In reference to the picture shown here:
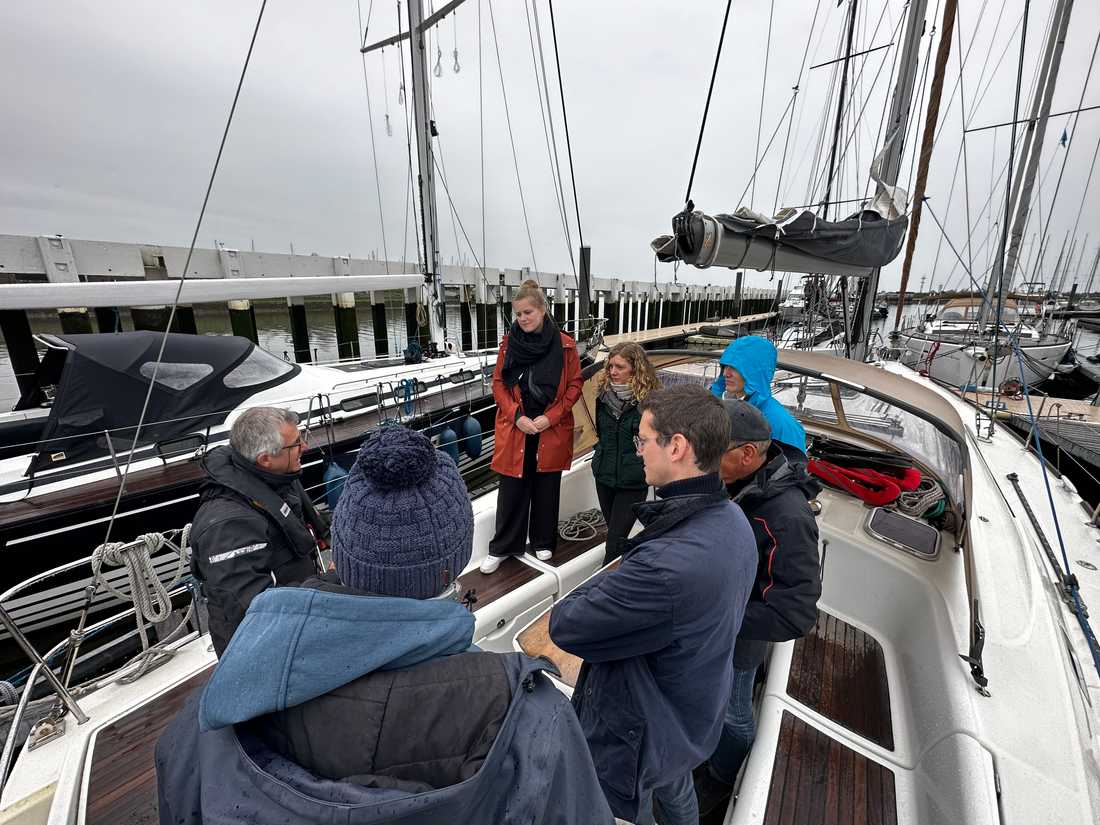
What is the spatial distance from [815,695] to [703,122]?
11.0 feet

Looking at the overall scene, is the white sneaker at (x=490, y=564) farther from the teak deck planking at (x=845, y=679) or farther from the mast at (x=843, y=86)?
the mast at (x=843, y=86)

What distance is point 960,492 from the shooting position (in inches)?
109

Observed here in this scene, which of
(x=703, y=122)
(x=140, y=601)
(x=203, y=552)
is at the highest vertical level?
(x=703, y=122)

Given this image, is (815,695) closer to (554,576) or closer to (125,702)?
(554,576)

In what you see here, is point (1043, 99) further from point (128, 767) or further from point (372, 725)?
point (128, 767)

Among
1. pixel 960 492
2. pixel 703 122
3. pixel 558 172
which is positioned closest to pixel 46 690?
pixel 703 122

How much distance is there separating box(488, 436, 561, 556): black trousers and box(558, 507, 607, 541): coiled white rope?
A: 0.93 feet

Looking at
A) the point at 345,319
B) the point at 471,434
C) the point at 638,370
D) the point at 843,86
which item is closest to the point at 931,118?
the point at 843,86

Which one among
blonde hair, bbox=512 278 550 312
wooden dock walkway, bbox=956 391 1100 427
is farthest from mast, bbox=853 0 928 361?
blonde hair, bbox=512 278 550 312

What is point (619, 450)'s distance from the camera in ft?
7.85

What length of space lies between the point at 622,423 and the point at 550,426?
1.46 ft

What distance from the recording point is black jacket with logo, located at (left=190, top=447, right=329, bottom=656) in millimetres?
1566

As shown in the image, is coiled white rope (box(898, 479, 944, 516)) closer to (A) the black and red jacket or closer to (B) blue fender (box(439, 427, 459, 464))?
(A) the black and red jacket

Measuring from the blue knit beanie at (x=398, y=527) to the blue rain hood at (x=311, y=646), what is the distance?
0.21ft
